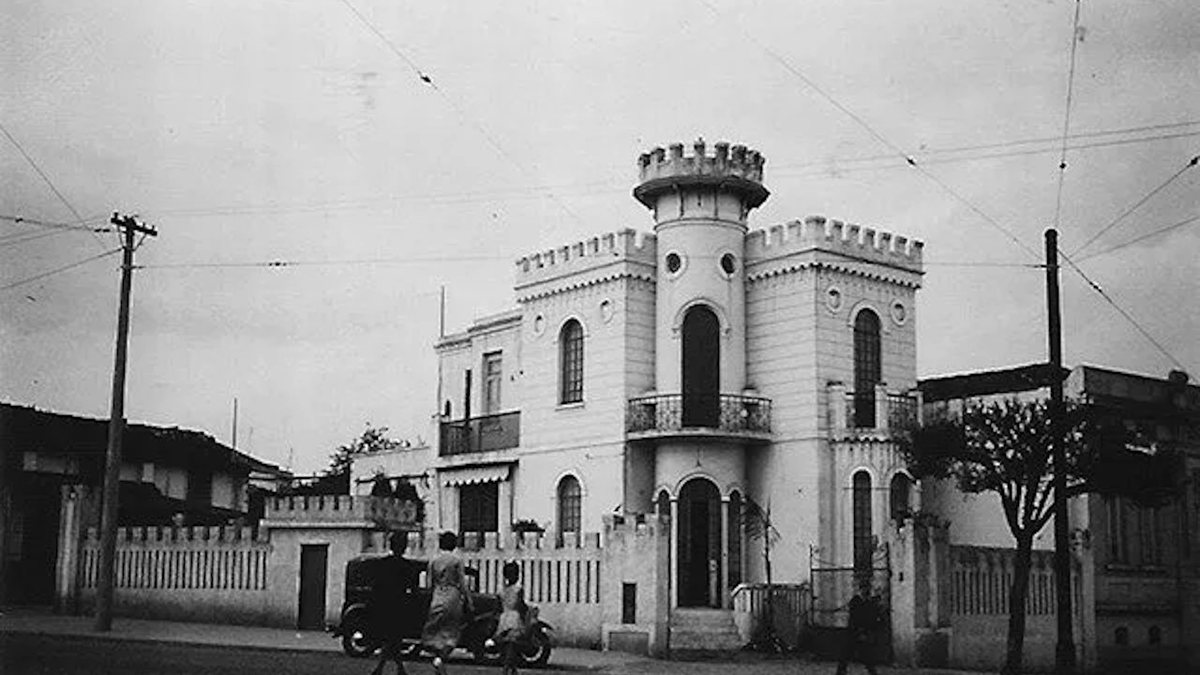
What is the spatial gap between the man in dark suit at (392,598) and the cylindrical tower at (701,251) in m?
21.0

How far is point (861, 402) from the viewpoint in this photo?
3509cm

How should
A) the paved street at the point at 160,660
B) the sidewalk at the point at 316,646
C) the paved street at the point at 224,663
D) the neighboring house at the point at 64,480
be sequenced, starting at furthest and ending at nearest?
the neighboring house at the point at 64,480 < the sidewalk at the point at 316,646 < the paved street at the point at 224,663 < the paved street at the point at 160,660

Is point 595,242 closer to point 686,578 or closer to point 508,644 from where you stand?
point 686,578

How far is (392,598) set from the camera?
14.7m

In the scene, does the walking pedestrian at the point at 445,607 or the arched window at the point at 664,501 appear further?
the arched window at the point at 664,501

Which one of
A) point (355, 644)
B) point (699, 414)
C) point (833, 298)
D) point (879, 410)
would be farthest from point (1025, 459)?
point (355, 644)

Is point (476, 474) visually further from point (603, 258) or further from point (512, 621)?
point (512, 621)

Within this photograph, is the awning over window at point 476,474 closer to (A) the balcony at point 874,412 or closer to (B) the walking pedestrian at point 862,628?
(A) the balcony at point 874,412

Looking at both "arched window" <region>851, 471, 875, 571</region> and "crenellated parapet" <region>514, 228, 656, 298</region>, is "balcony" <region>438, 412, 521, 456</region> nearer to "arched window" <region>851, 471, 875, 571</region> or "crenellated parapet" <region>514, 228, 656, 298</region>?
"crenellated parapet" <region>514, 228, 656, 298</region>

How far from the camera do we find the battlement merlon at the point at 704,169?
35500mm

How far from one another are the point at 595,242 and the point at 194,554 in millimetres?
12095

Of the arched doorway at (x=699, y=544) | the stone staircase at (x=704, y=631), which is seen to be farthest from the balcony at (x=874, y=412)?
the stone staircase at (x=704, y=631)

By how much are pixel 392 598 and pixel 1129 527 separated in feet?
75.3

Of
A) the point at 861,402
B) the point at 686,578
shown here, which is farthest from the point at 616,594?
the point at 861,402
